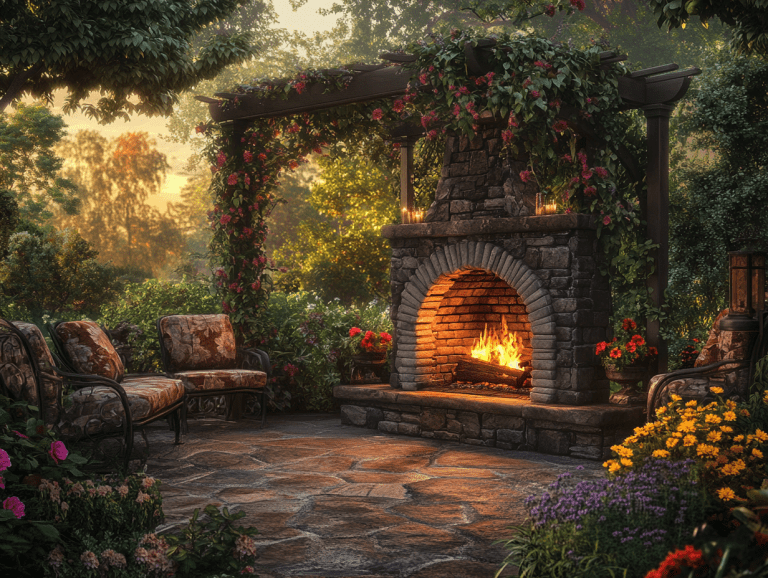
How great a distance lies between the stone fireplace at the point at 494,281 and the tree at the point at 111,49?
4.87 metres

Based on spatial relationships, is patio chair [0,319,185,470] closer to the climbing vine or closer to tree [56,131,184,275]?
the climbing vine

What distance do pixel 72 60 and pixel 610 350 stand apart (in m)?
8.11

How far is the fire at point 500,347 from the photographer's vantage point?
7809mm

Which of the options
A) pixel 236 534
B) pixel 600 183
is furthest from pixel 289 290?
pixel 236 534

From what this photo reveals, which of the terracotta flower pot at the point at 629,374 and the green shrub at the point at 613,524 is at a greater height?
the terracotta flower pot at the point at 629,374

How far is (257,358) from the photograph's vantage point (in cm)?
811

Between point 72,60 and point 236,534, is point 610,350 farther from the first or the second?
point 72,60

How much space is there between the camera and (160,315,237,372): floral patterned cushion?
24.9 ft

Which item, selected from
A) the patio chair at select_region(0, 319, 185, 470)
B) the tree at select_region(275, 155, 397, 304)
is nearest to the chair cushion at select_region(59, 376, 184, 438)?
the patio chair at select_region(0, 319, 185, 470)

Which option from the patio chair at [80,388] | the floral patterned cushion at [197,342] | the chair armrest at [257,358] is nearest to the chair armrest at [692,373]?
the patio chair at [80,388]

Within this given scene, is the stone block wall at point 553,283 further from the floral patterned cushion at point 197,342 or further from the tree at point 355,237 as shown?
the tree at point 355,237

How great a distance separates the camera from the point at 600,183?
21.6 feet

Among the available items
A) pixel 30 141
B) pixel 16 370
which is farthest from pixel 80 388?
pixel 30 141

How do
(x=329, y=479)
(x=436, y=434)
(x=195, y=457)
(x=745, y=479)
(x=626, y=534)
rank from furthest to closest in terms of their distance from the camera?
(x=436, y=434) → (x=195, y=457) → (x=329, y=479) → (x=745, y=479) → (x=626, y=534)
